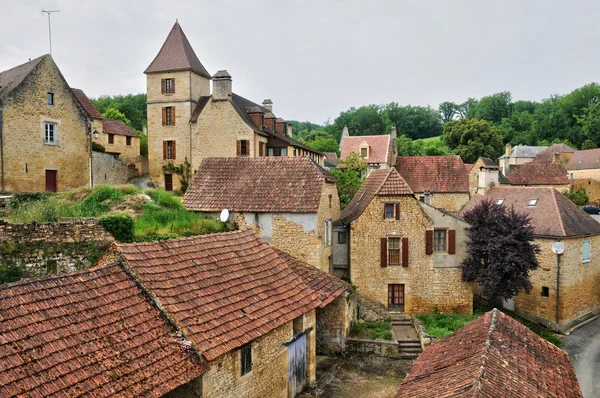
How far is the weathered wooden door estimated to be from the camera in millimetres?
13375

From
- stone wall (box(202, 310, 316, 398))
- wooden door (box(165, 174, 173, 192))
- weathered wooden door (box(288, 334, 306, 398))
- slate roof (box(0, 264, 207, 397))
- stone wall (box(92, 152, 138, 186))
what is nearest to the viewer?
slate roof (box(0, 264, 207, 397))

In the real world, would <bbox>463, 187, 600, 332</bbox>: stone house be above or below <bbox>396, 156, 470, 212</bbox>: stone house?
below

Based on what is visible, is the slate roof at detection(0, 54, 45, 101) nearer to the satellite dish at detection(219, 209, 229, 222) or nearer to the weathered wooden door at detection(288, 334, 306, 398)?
the satellite dish at detection(219, 209, 229, 222)

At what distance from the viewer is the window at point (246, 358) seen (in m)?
11.0

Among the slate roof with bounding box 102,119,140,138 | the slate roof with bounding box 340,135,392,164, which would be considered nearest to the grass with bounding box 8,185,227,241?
the slate roof with bounding box 102,119,140,138

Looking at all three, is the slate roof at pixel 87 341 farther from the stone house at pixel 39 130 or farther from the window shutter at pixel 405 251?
the stone house at pixel 39 130

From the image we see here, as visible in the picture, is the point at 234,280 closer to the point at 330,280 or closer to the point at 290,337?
the point at 290,337

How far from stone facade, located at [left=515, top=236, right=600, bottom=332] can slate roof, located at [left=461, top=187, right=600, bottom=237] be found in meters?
0.50

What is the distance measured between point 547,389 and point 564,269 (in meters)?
17.4

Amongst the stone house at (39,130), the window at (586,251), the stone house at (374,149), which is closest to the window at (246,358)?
the stone house at (39,130)

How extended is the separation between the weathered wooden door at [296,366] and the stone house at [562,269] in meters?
16.1

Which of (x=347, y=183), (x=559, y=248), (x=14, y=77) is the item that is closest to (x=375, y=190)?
(x=559, y=248)

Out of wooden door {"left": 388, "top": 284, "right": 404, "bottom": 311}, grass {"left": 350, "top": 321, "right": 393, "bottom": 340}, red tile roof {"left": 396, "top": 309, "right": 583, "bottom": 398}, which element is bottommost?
grass {"left": 350, "top": 321, "right": 393, "bottom": 340}

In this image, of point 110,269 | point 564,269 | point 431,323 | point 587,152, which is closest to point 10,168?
point 110,269
